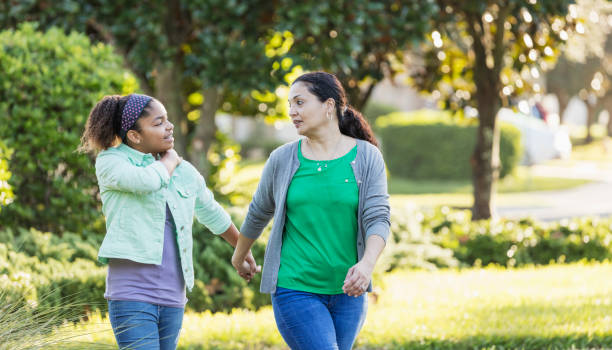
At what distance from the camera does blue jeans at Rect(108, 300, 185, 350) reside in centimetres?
316

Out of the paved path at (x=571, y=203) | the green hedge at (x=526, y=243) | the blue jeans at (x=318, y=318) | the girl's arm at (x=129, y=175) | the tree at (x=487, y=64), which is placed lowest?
the paved path at (x=571, y=203)

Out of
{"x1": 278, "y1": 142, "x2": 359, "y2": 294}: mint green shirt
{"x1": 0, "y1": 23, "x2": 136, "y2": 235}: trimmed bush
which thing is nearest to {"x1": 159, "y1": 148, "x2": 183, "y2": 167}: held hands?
{"x1": 278, "y1": 142, "x2": 359, "y2": 294}: mint green shirt

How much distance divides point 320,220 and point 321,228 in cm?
3

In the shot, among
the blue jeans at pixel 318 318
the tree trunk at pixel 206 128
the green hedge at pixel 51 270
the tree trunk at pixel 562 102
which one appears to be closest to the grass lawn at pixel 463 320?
the green hedge at pixel 51 270

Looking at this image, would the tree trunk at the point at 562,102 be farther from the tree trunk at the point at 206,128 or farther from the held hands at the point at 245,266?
the held hands at the point at 245,266

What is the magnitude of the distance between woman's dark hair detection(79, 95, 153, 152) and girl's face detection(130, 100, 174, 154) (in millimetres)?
20

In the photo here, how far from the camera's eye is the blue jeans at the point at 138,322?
3.16m

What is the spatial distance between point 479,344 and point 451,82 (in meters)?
6.61

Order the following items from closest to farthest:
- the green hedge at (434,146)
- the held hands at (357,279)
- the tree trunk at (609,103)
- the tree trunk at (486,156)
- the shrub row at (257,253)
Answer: the held hands at (357,279), the shrub row at (257,253), the tree trunk at (486,156), the green hedge at (434,146), the tree trunk at (609,103)

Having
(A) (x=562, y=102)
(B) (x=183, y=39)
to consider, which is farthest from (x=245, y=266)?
(A) (x=562, y=102)

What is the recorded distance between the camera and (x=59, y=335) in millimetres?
3498

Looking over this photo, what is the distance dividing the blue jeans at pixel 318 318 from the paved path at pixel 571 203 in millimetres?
9757

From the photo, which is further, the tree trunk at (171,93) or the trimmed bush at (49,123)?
the tree trunk at (171,93)

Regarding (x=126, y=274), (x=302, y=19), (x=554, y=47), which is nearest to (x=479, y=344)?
(x=126, y=274)
